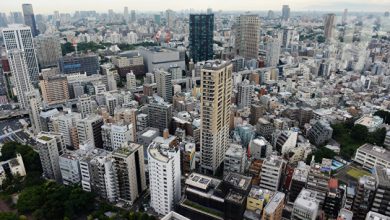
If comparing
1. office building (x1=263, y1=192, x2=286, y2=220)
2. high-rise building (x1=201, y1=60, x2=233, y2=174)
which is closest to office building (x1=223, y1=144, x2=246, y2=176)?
high-rise building (x1=201, y1=60, x2=233, y2=174)

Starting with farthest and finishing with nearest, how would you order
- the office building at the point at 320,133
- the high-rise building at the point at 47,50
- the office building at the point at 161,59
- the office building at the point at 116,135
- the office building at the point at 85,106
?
the high-rise building at the point at 47,50 < the office building at the point at 161,59 < the office building at the point at 85,106 < the office building at the point at 320,133 < the office building at the point at 116,135

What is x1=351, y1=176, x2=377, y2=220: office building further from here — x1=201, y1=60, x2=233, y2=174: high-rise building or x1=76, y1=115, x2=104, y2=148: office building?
x1=76, y1=115, x2=104, y2=148: office building

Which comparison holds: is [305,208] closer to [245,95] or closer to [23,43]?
[245,95]

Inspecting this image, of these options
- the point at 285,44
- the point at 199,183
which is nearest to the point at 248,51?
the point at 285,44

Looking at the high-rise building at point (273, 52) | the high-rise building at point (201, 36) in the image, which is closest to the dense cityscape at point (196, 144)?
the high-rise building at point (273, 52)

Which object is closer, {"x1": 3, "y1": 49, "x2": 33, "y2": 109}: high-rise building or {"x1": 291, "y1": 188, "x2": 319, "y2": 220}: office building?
{"x1": 291, "y1": 188, "x2": 319, "y2": 220}: office building

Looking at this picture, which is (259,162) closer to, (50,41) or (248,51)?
(248,51)

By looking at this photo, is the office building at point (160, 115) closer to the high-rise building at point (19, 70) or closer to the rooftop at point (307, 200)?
the high-rise building at point (19, 70)

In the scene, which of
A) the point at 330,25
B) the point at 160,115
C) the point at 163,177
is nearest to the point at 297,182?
the point at 163,177
